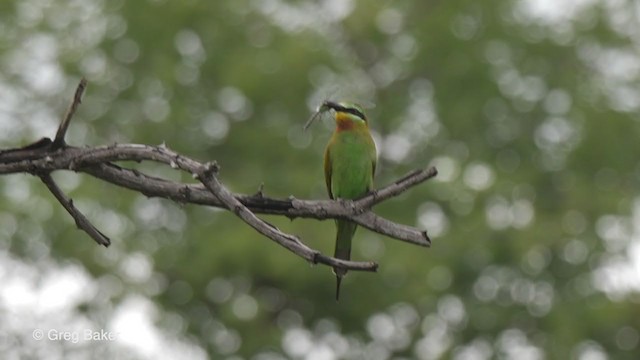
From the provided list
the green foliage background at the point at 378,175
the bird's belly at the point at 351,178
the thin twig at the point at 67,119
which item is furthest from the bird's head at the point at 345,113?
the green foliage background at the point at 378,175

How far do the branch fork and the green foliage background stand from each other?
9.45 m

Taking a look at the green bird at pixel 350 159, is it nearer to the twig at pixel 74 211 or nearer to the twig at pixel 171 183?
the twig at pixel 171 183

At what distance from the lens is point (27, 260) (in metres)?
14.6

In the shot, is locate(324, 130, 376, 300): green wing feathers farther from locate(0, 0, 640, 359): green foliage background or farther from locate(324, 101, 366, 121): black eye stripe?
locate(0, 0, 640, 359): green foliage background

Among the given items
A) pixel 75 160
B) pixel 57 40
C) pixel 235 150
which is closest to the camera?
pixel 75 160

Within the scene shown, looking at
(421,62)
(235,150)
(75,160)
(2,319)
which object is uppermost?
(421,62)

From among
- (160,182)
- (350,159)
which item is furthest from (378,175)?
(160,182)

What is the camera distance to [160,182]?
10.9 feet

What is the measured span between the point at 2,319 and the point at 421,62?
6064mm

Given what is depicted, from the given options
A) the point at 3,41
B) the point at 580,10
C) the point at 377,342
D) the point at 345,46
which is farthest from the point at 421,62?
the point at 3,41

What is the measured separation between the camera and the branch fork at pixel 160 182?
3166 millimetres

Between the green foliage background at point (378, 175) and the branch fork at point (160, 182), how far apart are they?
9447 mm

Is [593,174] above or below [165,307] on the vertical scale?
above

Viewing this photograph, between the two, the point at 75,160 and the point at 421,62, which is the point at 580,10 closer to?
the point at 421,62
